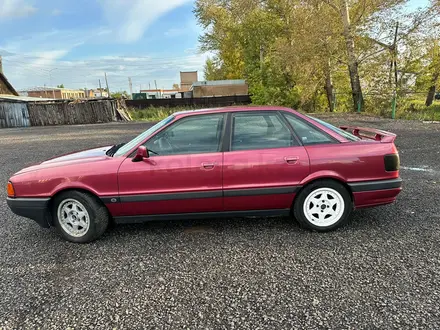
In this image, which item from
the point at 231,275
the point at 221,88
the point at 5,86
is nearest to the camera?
the point at 231,275

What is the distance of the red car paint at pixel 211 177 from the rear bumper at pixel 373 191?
1 cm

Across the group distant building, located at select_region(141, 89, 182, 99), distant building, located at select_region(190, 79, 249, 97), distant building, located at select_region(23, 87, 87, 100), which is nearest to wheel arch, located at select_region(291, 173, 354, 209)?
distant building, located at select_region(190, 79, 249, 97)

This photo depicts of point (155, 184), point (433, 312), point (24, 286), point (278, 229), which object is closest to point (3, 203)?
point (24, 286)

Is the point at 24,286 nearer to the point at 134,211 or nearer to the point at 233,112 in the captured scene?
the point at 134,211

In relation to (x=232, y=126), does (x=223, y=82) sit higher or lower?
higher

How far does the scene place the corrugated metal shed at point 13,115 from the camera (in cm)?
2208

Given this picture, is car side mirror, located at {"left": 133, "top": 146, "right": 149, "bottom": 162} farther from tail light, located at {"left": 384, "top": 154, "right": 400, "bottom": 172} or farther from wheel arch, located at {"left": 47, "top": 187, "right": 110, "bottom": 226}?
tail light, located at {"left": 384, "top": 154, "right": 400, "bottom": 172}

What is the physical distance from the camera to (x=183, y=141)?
3361 millimetres

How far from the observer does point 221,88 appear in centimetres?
3806

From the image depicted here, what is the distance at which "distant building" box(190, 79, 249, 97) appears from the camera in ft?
123

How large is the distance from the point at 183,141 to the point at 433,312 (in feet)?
8.71

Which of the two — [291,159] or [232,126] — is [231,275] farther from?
[232,126]

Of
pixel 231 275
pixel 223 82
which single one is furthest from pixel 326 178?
pixel 223 82

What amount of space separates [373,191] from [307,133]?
0.97m
